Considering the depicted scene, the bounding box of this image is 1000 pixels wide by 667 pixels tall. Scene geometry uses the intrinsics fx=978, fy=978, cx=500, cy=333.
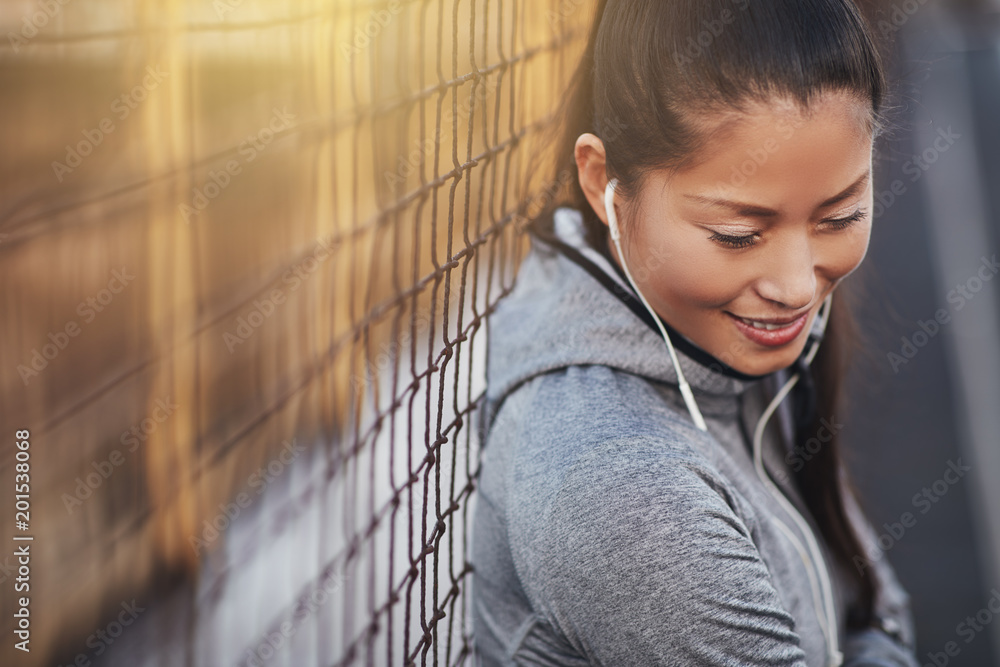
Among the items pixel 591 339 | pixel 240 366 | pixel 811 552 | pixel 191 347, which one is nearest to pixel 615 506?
pixel 591 339

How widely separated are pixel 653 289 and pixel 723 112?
22 centimetres

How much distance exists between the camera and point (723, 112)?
99 cm

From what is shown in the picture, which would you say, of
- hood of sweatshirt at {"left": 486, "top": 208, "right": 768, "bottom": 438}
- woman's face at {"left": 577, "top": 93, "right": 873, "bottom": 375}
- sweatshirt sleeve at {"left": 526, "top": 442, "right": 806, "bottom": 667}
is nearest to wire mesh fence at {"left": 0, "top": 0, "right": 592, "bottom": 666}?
hood of sweatshirt at {"left": 486, "top": 208, "right": 768, "bottom": 438}

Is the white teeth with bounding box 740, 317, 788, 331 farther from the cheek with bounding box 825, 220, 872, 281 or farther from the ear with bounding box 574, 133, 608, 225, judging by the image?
the ear with bounding box 574, 133, 608, 225

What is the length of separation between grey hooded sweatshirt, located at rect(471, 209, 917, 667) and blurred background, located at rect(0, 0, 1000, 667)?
1.65 ft

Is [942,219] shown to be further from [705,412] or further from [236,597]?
[705,412]

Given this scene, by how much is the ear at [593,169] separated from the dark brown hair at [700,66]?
15mm

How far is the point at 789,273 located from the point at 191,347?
7.66 ft

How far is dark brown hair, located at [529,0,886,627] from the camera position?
0.98 metres

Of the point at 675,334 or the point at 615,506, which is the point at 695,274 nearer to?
the point at 675,334

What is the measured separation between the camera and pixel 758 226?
101cm

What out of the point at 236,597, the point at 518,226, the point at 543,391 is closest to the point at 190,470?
the point at 236,597

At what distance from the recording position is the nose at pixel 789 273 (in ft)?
3.38

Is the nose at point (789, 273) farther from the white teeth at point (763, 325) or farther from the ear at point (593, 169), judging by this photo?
the ear at point (593, 169)
